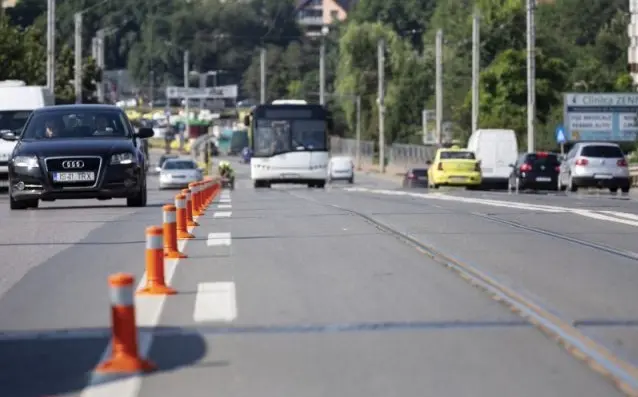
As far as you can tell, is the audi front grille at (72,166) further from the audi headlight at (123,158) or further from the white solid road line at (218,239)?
the white solid road line at (218,239)

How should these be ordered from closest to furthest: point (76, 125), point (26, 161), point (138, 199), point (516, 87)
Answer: point (26, 161), point (76, 125), point (138, 199), point (516, 87)

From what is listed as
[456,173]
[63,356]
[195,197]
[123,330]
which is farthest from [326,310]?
[456,173]

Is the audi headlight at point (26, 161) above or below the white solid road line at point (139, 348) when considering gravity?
above

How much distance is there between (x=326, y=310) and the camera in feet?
36.6

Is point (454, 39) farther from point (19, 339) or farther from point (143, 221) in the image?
point (19, 339)

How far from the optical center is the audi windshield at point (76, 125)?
25.1 metres

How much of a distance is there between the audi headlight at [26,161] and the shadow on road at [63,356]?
13.8 meters

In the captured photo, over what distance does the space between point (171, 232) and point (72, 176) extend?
9.07 m

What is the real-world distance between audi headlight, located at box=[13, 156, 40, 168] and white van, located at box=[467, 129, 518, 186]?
119 ft

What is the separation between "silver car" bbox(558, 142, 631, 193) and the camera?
44.8 meters

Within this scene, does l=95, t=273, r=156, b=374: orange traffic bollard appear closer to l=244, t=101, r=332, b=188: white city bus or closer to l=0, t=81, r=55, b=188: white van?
l=0, t=81, r=55, b=188: white van

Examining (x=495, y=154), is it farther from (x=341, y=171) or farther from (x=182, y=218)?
(x=182, y=218)

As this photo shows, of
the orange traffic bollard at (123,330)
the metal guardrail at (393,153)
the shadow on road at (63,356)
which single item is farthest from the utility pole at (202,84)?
the orange traffic bollard at (123,330)

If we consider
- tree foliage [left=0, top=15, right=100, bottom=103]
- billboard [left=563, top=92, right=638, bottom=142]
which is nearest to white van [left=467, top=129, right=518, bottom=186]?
billboard [left=563, top=92, right=638, bottom=142]
